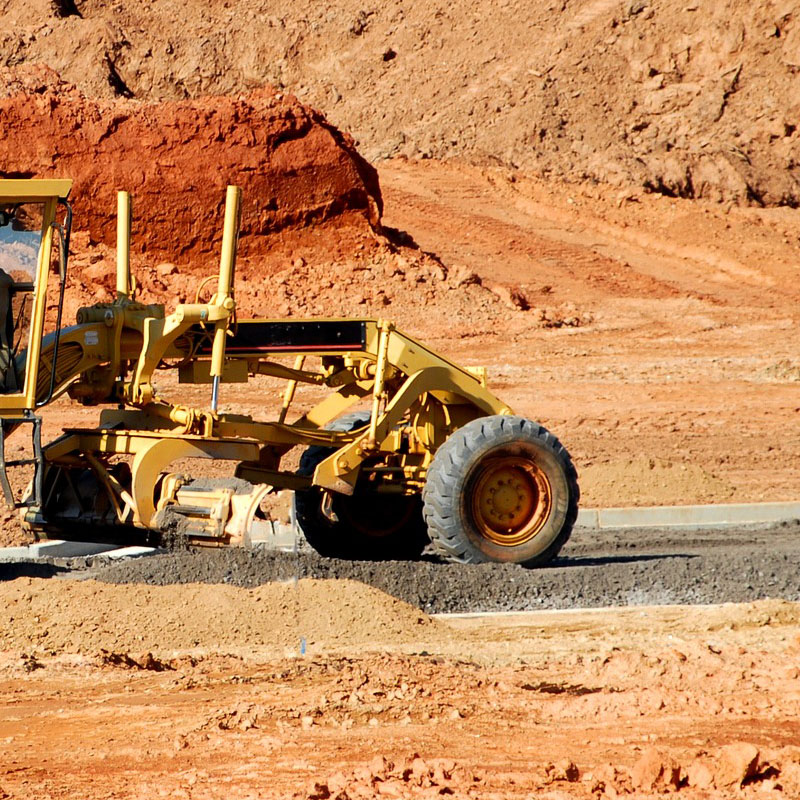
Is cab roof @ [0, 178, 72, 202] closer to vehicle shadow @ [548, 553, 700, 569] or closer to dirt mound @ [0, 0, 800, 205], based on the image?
vehicle shadow @ [548, 553, 700, 569]

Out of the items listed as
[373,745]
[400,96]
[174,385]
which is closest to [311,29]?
[400,96]

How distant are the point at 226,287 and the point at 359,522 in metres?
2.33

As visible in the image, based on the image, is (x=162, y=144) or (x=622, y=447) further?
(x=162, y=144)

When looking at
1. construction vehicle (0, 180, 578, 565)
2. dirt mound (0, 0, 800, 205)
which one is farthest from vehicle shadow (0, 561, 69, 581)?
dirt mound (0, 0, 800, 205)

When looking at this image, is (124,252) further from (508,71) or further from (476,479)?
(508,71)

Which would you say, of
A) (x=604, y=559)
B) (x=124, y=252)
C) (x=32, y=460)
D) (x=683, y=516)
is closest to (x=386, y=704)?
(x=32, y=460)

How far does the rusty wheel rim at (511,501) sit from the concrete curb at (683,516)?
330 cm

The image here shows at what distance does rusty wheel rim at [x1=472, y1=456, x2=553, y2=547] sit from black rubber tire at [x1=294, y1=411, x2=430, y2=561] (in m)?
0.83

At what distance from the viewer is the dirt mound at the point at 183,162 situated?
2669 cm

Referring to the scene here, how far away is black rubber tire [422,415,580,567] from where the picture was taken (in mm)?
10602

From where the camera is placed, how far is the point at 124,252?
10430 mm

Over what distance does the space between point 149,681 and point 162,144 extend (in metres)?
20.9

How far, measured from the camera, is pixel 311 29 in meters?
47.4

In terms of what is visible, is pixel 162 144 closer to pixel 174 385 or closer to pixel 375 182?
pixel 375 182
